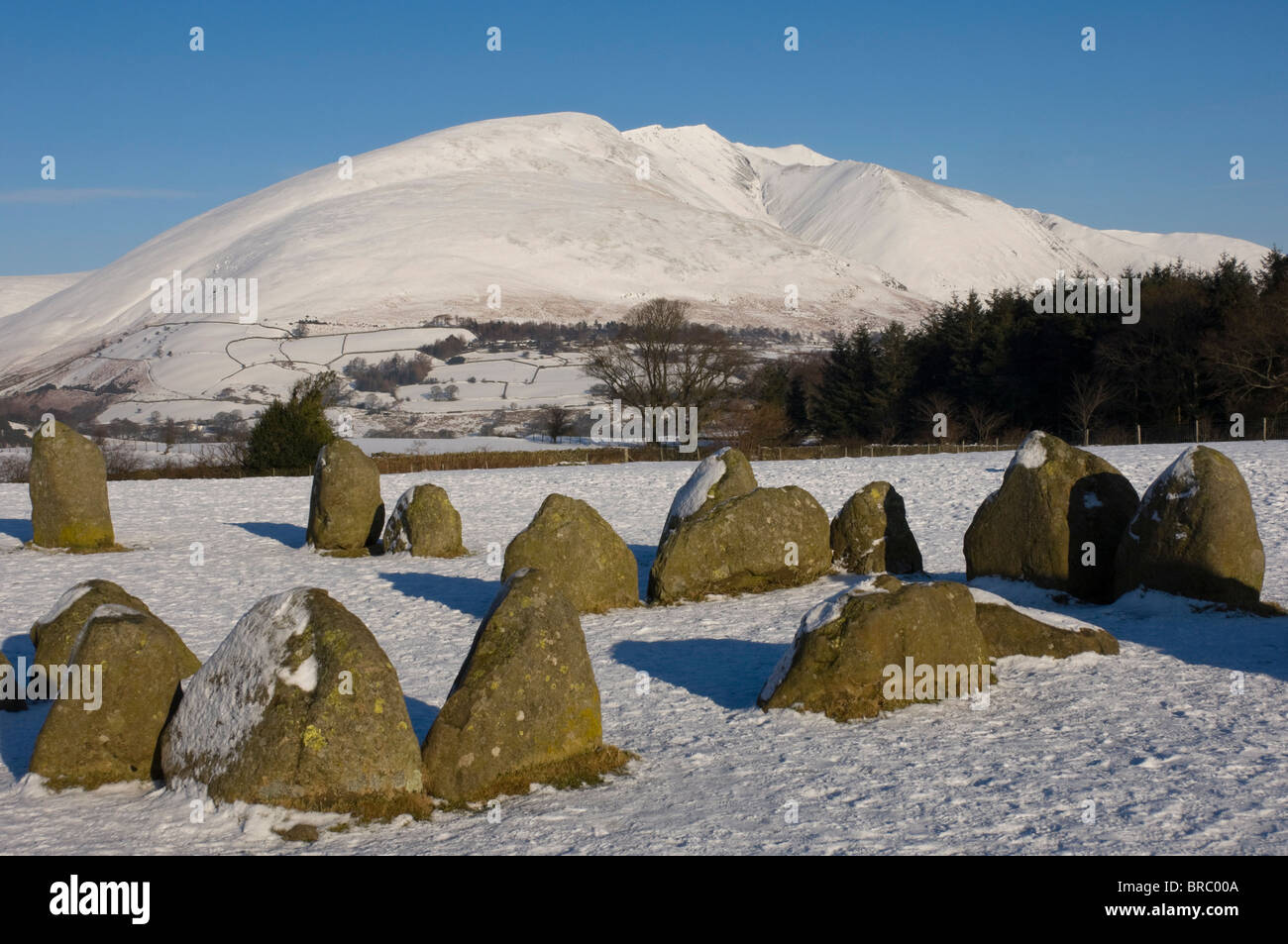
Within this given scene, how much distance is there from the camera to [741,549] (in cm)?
1695

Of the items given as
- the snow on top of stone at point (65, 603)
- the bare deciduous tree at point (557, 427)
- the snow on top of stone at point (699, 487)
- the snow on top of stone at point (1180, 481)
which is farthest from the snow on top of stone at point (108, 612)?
the bare deciduous tree at point (557, 427)

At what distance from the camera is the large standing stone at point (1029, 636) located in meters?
12.3

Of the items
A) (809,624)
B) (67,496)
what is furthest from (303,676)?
(67,496)

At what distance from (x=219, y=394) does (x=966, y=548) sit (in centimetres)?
11436

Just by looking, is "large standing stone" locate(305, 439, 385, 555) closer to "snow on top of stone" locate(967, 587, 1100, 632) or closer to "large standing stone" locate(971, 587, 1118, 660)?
"snow on top of stone" locate(967, 587, 1100, 632)

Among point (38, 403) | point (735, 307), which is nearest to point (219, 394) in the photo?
point (38, 403)

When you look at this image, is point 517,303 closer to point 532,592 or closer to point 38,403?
point 38,403

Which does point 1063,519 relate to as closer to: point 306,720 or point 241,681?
point 306,720

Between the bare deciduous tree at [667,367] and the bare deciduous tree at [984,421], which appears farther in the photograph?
the bare deciduous tree at [667,367]

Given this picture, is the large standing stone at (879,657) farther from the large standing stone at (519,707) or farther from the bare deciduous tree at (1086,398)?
the bare deciduous tree at (1086,398)

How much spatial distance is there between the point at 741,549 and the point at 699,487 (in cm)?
200

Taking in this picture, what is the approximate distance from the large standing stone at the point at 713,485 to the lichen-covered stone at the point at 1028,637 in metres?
6.29

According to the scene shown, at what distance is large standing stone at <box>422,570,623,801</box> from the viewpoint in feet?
28.0

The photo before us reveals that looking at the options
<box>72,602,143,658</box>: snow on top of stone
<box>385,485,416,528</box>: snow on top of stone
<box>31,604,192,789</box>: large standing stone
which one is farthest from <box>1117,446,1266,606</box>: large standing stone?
<box>385,485,416,528</box>: snow on top of stone
